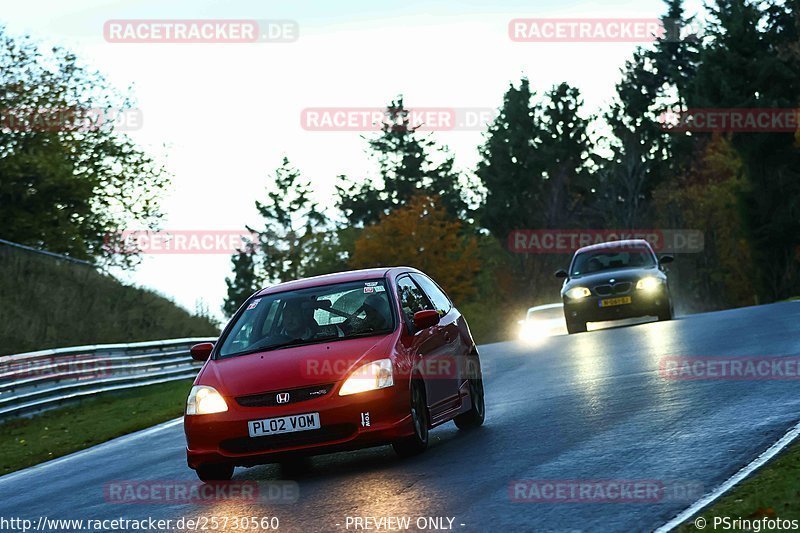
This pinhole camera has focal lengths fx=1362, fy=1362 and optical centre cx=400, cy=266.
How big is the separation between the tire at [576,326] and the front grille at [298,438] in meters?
17.4

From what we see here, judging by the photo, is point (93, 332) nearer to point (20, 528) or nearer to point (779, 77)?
point (20, 528)

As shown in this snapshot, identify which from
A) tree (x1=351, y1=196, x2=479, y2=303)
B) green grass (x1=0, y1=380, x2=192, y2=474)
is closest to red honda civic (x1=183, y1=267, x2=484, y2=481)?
green grass (x1=0, y1=380, x2=192, y2=474)

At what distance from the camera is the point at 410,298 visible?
1201 cm

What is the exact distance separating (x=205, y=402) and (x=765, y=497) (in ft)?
15.0

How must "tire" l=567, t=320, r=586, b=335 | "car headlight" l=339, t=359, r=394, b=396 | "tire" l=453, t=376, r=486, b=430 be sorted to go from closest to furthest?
"car headlight" l=339, t=359, r=394, b=396 → "tire" l=453, t=376, r=486, b=430 → "tire" l=567, t=320, r=586, b=335

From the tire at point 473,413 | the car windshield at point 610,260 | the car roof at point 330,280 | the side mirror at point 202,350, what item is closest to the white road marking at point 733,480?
the tire at point 473,413

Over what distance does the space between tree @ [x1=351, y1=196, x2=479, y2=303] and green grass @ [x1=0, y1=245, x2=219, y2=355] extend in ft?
142

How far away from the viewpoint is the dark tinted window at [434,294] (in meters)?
12.7

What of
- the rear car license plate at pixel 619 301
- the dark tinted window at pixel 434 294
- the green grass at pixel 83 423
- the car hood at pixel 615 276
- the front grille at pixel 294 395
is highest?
the dark tinted window at pixel 434 294

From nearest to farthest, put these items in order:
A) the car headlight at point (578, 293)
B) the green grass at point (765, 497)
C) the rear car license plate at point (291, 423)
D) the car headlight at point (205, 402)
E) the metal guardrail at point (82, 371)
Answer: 1. the green grass at point (765, 497)
2. the rear car license plate at point (291, 423)
3. the car headlight at point (205, 402)
4. the metal guardrail at point (82, 371)
5. the car headlight at point (578, 293)

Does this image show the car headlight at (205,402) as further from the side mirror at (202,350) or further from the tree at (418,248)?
the tree at (418,248)

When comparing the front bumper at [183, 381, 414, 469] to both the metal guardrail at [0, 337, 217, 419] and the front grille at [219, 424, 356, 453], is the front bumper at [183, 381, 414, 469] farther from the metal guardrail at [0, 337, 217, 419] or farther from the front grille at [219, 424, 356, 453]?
the metal guardrail at [0, 337, 217, 419]

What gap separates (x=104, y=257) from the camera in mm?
44469

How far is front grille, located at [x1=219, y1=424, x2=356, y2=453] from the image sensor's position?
10.1m
